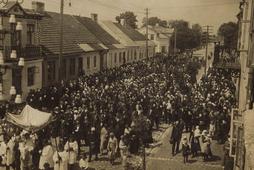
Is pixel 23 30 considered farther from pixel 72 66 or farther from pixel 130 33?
pixel 130 33

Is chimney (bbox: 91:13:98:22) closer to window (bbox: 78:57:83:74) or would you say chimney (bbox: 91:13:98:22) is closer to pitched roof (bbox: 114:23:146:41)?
pitched roof (bbox: 114:23:146:41)

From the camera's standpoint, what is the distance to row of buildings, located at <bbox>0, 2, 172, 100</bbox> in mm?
24617

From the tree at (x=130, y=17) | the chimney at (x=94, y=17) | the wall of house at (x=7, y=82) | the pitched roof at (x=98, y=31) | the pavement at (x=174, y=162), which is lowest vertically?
the pavement at (x=174, y=162)

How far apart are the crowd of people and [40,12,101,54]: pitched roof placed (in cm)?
402

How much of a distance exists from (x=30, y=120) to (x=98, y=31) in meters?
34.2

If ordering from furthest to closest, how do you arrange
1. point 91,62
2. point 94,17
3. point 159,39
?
point 159,39
point 94,17
point 91,62

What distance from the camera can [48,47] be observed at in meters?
31.5

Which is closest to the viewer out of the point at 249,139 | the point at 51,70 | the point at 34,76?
the point at 249,139

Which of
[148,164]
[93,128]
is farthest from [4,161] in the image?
[148,164]

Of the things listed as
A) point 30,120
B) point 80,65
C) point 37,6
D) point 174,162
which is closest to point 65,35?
point 80,65

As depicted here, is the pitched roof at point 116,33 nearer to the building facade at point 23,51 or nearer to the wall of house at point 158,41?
the wall of house at point 158,41

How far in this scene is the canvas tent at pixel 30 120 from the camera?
51.5 ft

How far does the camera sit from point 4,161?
15.1m

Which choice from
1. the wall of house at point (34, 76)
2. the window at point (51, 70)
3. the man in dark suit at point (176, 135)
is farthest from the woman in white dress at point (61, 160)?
the window at point (51, 70)
